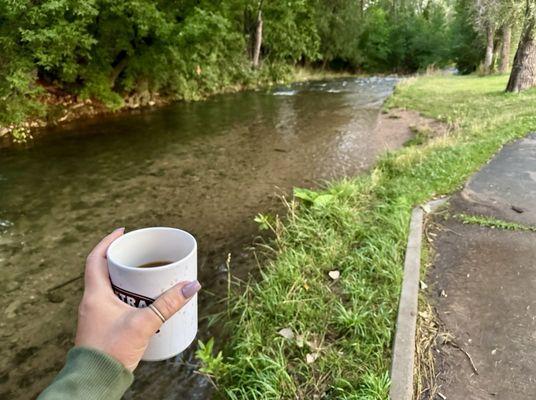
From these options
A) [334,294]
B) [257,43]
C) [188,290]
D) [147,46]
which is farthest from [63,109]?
[257,43]

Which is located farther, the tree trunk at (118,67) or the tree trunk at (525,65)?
the tree trunk at (118,67)

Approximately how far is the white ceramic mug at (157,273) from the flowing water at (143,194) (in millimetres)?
1442

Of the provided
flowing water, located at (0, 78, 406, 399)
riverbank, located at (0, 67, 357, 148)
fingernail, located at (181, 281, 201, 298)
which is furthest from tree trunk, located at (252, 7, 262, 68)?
fingernail, located at (181, 281, 201, 298)

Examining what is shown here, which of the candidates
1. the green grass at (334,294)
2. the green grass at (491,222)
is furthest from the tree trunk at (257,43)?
the green grass at (491,222)

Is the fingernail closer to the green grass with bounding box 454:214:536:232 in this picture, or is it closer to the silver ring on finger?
the silver ring on finger

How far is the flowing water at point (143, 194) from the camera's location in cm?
305

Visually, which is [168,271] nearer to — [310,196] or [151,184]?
[310,196]

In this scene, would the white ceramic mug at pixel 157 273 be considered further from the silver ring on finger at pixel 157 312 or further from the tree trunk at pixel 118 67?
the tree trunk at pixel 118 67

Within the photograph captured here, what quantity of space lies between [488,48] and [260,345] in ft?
83.1

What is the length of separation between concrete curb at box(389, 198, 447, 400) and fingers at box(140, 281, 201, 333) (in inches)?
60.4

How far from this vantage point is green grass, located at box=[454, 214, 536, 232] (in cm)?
391

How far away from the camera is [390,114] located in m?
11.3

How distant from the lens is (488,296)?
2988 millimetres

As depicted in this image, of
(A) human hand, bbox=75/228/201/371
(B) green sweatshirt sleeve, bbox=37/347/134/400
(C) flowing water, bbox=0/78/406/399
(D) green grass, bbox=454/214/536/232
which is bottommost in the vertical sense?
(C) flowing water, bbox=0/78/406/399
